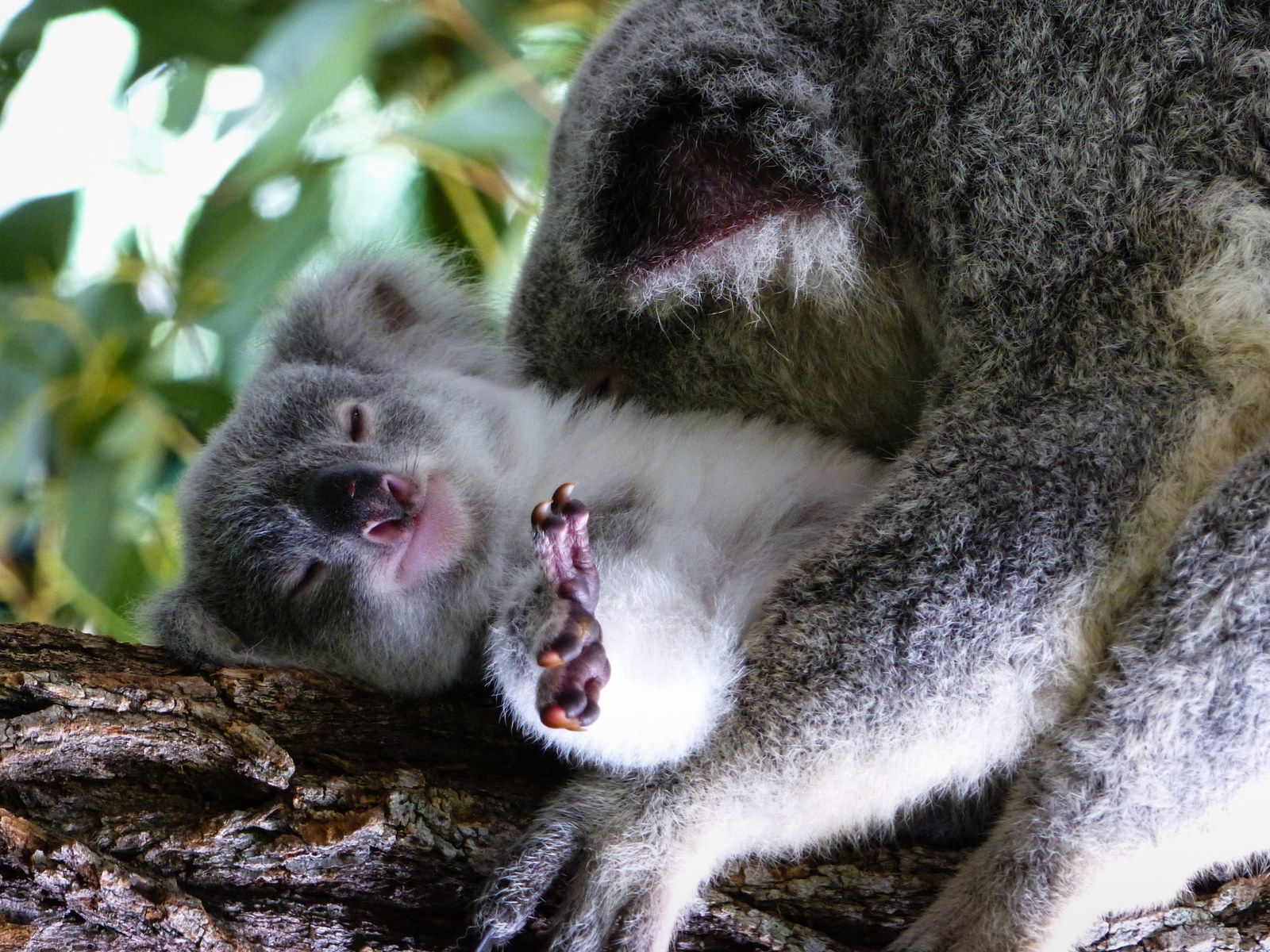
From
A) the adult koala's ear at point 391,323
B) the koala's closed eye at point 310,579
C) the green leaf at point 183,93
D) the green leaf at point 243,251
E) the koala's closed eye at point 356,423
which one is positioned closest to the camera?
the koala's closed eye at point 310,579

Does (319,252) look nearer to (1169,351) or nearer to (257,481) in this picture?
(257,481)

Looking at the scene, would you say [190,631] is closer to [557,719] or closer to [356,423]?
[356,423]

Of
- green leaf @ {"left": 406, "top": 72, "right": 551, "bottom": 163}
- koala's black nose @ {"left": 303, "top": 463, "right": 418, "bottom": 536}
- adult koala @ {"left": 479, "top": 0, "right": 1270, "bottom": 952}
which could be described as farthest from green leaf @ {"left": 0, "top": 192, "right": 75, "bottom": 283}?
adult koala @ {"left": 479, "top": 0, "right": 1270, "bottom": 952}

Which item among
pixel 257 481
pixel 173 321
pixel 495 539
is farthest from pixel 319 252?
pixel 495 539

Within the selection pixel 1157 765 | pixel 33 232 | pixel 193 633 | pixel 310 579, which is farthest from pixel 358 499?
pixel 33 232

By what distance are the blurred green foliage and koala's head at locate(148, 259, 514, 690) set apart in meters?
0.45

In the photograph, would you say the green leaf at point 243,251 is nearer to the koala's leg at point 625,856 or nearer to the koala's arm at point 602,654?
the koala's arm at point 602,654

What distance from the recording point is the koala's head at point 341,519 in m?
1.67

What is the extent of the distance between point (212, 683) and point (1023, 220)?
3.88 feet

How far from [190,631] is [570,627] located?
2.10 ft

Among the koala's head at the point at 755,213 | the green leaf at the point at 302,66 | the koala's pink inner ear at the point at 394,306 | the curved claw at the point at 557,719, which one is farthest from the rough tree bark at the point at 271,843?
the green leaf at the point at 302,66

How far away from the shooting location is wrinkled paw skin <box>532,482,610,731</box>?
1242 millimetres

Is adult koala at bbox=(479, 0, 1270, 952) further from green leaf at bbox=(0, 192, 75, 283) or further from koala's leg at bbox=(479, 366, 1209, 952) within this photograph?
green leaf at bbox=(0, 192, 75, 283)

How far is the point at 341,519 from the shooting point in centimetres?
165
